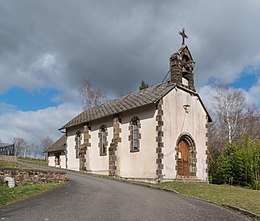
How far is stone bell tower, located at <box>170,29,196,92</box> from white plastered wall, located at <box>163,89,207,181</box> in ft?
3.28

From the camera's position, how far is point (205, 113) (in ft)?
85.9

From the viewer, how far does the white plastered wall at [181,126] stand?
2224cm

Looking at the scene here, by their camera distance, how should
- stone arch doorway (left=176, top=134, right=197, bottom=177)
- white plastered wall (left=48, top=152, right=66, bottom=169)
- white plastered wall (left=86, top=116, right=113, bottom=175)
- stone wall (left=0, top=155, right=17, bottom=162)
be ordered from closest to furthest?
stone arch doorway (left=176, top=134, right=197, bottom=177), white plastered wall (left=86, top=116, right=113, bottom=175), stone wall (left=0, top=155, right=17, bottom=162), white plastered wall (left=48, top=152, right=66, bottom=169)

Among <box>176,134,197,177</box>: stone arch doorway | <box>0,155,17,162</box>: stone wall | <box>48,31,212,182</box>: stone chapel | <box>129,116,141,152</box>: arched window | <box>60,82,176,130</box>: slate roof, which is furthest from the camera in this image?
<box>0,155,17,162</box>: stone wall

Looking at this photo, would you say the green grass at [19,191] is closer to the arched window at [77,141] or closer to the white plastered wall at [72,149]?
the arched window at [77,141]

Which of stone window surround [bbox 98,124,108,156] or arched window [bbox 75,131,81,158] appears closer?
stone window surround [bbox 98,124,108,156]

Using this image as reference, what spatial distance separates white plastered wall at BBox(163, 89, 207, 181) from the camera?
73.0ft

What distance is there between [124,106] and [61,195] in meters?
12.4

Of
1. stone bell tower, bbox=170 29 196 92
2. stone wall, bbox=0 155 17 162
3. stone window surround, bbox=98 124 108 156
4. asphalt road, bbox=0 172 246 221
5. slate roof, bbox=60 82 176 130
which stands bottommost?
asphalt road, bbox=0 172 246 221

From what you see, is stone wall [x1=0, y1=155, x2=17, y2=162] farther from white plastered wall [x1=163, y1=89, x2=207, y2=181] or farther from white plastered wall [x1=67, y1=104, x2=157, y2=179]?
white plastered wall [x1=163, y1=89, x2=207, y2=181]

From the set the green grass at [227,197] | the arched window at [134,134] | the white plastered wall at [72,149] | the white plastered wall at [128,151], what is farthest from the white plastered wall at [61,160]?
the green grass at [227,197]

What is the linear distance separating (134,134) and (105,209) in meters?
13.4

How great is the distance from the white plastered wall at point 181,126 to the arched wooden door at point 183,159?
81 cm

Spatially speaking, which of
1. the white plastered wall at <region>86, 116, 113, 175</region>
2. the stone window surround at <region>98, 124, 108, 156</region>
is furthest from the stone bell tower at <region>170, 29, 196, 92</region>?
the stone window surround at <region>98, 124, 108, 156</region>
